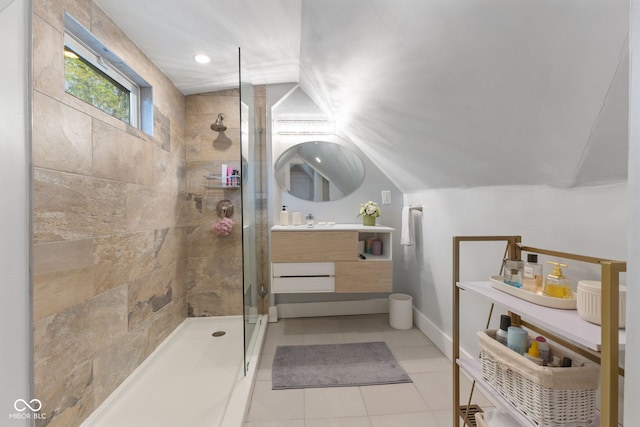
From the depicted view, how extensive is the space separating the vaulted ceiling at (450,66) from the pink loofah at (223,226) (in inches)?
50.0

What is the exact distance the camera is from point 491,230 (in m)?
1.39

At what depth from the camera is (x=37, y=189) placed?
42.9 inches

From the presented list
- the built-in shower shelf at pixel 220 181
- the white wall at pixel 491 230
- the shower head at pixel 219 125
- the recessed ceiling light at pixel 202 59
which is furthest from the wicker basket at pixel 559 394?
the shower head at pixel 219 125

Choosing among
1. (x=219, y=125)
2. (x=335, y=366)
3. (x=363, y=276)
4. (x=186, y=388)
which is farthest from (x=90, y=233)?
(x=363, y=276)

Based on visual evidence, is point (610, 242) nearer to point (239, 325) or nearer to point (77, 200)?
point (77, 200)

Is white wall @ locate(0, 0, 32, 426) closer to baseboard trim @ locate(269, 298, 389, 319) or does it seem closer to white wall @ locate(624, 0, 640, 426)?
white wall @ locate(624, 0, 640, 426)

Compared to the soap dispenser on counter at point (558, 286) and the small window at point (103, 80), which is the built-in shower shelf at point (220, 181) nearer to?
the small window at point (103, 80)

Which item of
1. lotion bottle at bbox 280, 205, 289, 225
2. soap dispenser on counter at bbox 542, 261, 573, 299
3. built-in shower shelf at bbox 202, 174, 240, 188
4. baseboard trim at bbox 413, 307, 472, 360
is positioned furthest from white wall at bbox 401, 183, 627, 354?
built-in shower shelf at bbox 202, 174, 240, 188

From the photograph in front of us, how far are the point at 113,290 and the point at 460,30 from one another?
205cm

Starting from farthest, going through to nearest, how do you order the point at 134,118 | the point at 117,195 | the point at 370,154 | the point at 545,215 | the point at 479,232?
the point at 370,154, the point at 134,118, the point at 117,195, the point at 479,232, the point at 545,215

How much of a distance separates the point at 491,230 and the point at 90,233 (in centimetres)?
210

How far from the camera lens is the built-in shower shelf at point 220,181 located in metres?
2.43

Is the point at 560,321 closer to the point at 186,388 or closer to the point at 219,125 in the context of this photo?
the point at 186,388

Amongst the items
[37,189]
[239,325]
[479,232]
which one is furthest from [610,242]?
[239,325]
